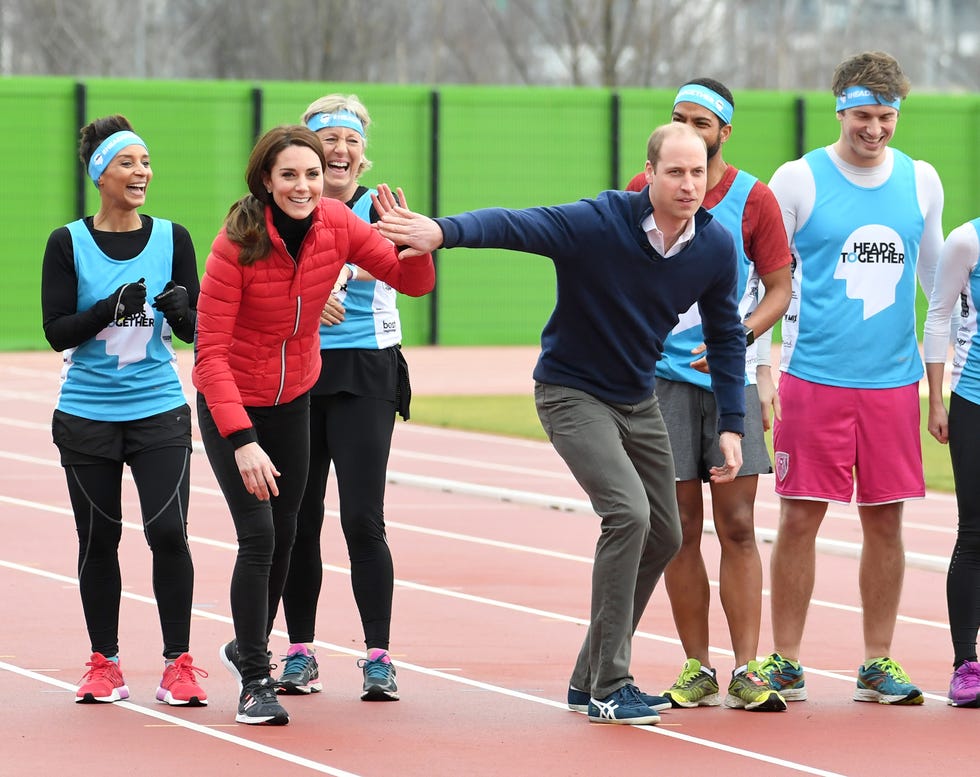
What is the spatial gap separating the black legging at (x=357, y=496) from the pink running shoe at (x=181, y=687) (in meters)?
0.58


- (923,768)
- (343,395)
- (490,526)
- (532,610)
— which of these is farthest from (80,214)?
(923,768)

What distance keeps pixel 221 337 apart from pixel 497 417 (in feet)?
40.8

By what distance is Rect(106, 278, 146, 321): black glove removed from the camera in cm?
737

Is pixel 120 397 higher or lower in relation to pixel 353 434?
higher

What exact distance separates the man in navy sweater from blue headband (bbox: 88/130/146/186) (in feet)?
4.99

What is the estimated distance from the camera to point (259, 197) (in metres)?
7.24

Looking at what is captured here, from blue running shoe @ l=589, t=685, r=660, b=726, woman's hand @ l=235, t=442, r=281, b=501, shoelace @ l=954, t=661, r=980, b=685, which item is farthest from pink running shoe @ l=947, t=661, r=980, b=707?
woman's hand @ l=235, t=442, r=281, b=501

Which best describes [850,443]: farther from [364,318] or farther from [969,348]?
[364,318]

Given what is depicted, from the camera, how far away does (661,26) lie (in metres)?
40.7

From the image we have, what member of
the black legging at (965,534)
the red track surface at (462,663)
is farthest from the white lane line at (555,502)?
the black legging at (965,534)

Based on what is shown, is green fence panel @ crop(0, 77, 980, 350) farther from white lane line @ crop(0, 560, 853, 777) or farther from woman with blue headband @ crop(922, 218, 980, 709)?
woman with blue headband @ crop(922, 218, 980, 709)

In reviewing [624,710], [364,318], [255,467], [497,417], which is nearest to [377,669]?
[624,710]

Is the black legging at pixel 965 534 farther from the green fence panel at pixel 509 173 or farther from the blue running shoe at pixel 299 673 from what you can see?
the green fence panel at pixel 509 173

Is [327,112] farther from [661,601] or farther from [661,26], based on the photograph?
[661,26]
